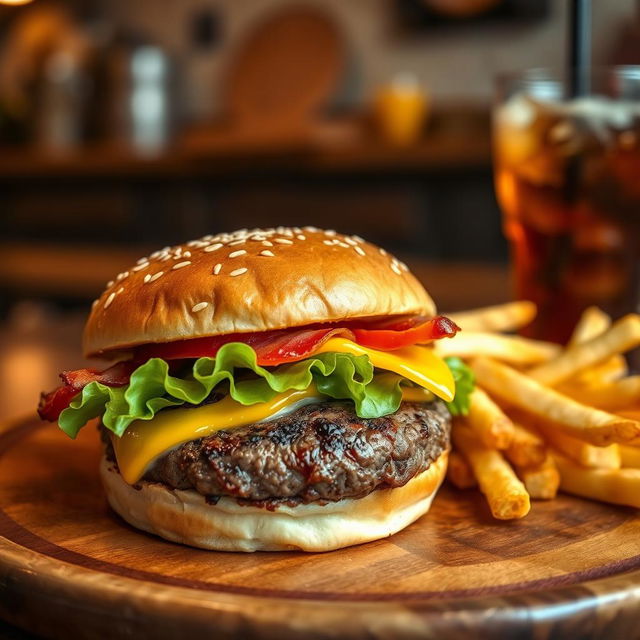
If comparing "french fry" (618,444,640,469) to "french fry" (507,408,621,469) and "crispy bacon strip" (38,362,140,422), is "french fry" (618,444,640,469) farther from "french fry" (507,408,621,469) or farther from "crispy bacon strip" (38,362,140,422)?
"crispy bacon strip" (38,362,140,422)

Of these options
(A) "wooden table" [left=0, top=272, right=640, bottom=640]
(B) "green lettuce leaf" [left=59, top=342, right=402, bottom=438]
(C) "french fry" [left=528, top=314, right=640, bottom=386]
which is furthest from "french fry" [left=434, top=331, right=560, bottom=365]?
(B) "green lettuce leaf" [left=59, top=342, right=402, bottom=438]

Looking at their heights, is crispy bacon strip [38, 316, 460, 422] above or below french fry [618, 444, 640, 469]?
above

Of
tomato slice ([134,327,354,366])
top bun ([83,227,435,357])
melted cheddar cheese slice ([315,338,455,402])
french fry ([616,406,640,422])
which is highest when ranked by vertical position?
top bun ([83,227,435,357])

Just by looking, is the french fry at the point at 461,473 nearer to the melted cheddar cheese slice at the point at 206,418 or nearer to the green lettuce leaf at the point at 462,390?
the green lettuce leaf at the point at 462,390

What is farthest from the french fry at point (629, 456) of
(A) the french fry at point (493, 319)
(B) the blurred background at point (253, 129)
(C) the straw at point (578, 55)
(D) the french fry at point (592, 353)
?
(B) the blurred background at point (253, 129)

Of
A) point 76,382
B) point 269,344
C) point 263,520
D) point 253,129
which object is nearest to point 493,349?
point 269,344
